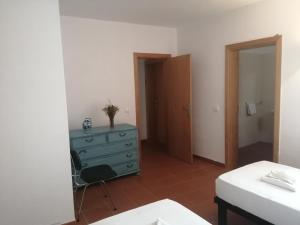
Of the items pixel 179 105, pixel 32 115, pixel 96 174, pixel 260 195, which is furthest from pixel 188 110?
pixel 32 115

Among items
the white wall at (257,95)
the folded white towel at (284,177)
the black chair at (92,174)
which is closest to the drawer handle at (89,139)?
the black chair at (92,174)

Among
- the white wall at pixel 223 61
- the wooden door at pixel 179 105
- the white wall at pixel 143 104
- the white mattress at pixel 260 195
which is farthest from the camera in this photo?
the white wall at pixel 143 104

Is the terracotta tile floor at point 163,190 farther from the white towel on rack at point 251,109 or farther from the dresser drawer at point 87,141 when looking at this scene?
the white towel on rack at point 251,109

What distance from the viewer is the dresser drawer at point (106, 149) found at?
3.22m

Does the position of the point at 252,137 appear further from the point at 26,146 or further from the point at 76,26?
the point at 26,146

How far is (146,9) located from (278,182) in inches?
110

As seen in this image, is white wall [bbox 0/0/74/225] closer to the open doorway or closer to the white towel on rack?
the open doorway

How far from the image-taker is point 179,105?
4250 millimetres

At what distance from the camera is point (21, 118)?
7.08 ft

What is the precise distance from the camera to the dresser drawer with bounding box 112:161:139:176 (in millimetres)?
3521

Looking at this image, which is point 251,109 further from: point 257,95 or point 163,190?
point 163,190

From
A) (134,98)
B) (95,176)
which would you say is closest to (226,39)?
(134,98)

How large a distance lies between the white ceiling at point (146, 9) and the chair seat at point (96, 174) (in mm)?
2179

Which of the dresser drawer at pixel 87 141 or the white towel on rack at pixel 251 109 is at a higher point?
the white towel on rack at pixel 251 109
